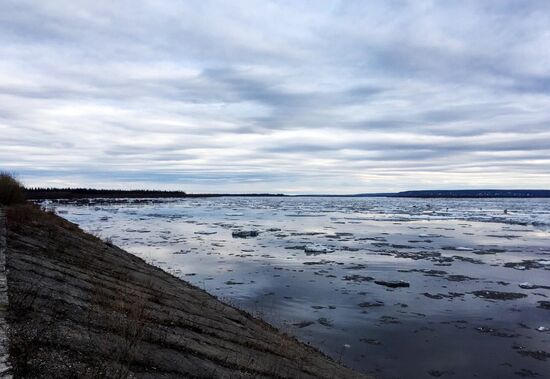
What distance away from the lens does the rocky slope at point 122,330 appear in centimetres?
427

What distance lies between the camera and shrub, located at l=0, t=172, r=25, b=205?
2122 centimetres

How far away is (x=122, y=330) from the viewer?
545 cm

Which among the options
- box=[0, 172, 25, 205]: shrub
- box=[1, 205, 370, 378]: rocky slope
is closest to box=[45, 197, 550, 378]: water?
box=[1, 205, 370, 378]: rocky slope

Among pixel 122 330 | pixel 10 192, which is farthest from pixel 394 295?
pixel 10 192

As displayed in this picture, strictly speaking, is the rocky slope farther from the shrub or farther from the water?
the shrub

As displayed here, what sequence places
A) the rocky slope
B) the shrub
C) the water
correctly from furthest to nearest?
the shrub → the water → the rocky slope

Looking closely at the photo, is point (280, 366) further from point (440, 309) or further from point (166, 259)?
point (166, 259)

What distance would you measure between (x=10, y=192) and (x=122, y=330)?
1947 centimetres

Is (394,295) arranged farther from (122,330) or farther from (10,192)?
(10,192)

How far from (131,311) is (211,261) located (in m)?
Result: 12.0

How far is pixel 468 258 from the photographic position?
19.2 m

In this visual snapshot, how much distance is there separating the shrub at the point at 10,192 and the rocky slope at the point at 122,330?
12.1m

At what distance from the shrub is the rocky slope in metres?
12.1

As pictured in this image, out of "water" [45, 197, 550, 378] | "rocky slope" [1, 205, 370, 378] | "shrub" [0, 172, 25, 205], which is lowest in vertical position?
"water" [45, 197, 550, 378]
